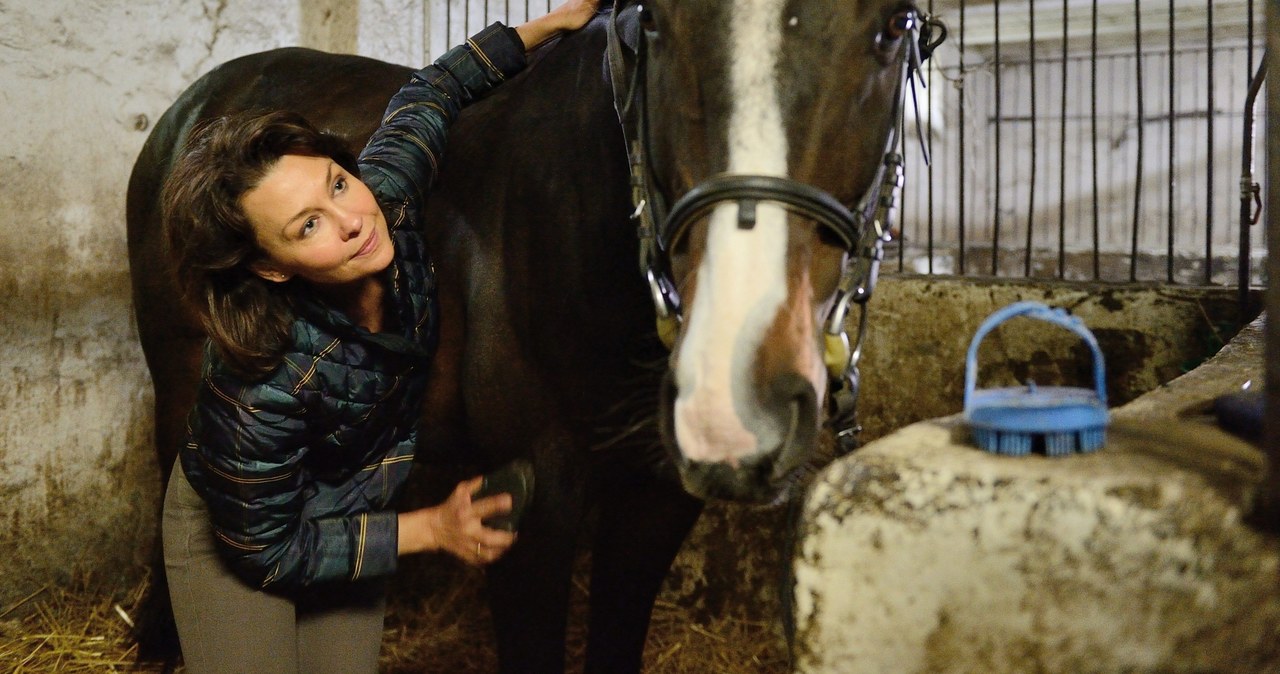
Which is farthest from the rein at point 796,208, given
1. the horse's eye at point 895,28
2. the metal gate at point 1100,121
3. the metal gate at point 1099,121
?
the metal gate at point 1100,121

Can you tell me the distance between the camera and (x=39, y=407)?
2.65m

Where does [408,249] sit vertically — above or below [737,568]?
above

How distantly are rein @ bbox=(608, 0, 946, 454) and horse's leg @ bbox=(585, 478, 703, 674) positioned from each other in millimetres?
561

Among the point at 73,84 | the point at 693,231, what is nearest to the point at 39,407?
the point at 73,84

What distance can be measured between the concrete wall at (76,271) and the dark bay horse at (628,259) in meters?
0.33

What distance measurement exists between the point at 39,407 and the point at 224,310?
1.75 metres

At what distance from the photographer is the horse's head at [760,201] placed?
3.11 ft

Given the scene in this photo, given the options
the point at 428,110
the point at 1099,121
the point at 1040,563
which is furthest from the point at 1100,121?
the point at 1040,563

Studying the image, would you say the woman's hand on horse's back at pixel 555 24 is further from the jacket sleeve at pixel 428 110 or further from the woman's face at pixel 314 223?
the woman's face at pixel 314 223

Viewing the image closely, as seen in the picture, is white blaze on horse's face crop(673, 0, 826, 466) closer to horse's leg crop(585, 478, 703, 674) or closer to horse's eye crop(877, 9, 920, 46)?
horse's eye crop(877, 9, 920, 46)

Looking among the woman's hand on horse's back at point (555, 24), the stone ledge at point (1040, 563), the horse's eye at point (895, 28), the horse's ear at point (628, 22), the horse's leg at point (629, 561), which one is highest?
the woman's hand on horse's back at point (555, 24)

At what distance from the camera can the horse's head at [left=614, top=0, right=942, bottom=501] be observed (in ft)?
3.11

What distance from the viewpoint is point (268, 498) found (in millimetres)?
1359

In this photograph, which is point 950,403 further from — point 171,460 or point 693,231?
point 171,460
